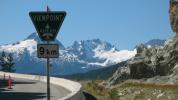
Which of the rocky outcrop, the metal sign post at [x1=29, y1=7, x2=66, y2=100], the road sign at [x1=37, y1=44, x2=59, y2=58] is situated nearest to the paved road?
the road sign at [x1=37, y1=44, x2=59, y2=58]

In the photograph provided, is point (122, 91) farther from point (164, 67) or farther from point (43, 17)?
point (43, 17)

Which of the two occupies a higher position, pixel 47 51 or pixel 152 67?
pixel 47 51

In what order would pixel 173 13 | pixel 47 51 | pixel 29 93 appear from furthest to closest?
pixel 173 13 < pixel 29 93 < pixel 47 51

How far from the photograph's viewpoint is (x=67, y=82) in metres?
68.6

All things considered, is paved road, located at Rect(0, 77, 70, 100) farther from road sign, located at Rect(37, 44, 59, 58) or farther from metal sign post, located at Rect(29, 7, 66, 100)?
metal sign post, located at Rect(29, 7, 66, 100)

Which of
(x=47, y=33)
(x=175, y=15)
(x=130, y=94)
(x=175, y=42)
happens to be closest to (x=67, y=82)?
(x=130, y=94)

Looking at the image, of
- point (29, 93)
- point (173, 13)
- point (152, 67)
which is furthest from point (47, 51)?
point (173, 13)

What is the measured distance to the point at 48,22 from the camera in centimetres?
1772

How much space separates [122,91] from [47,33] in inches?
1522

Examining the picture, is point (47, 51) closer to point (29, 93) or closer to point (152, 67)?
point (29, 93)

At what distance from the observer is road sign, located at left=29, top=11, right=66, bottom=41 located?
1772 cm

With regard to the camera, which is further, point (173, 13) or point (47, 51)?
point (173, 13)

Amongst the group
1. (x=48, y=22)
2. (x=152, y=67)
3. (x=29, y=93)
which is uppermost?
(x=48, y=22)

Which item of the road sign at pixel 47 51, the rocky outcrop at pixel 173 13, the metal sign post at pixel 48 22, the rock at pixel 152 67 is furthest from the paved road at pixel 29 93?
the rocky outcrop at pixel 173 13
